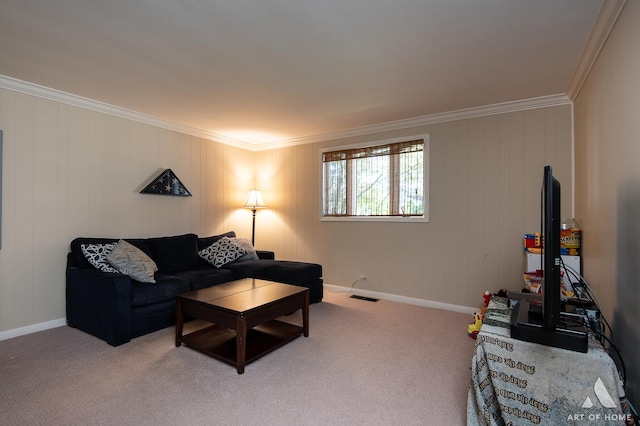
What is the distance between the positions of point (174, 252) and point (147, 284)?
971mm

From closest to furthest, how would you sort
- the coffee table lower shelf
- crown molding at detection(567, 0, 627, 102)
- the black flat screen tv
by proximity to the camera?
the black flat screen tv < crown molding at detection(567, 0, 627, 102) < the coffee table lower shelf

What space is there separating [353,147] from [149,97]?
261 cm

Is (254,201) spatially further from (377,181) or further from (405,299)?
(405,299)

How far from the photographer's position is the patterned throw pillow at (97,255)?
3.01 meters

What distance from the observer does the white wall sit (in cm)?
167

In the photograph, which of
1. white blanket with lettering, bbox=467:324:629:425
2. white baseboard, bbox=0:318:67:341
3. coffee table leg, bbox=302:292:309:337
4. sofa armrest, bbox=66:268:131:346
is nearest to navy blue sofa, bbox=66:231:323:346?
sofa armrest, bbox=66:268:131:346

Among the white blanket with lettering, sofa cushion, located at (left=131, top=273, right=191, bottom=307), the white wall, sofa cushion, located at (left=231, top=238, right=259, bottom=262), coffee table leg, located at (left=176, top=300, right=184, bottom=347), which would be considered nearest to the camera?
the white blanket with lettering

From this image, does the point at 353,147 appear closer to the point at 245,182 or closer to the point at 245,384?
the point at 245,182

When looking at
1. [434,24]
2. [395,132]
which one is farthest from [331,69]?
[395,132]

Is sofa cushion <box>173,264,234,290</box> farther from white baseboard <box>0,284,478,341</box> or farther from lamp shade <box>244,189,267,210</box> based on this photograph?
lamp shade <box>244,189,267,210</box>

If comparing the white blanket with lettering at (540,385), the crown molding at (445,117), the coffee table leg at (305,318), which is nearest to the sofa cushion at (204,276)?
the coffee table leg at (305,318)

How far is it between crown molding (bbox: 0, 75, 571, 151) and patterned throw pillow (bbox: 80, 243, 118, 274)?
1542 mm

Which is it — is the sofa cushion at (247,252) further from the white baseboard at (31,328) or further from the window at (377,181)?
the white baseboard at (31,328)

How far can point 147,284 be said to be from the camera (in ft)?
9.70
